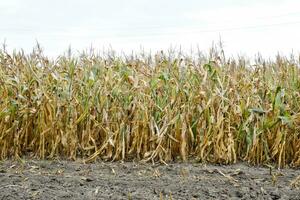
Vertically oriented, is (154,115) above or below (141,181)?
above

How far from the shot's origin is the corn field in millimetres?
4371

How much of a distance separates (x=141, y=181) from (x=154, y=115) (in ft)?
3.36

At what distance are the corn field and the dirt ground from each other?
218 millimetres

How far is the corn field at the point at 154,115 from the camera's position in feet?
14.3

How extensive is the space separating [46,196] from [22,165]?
3.31ft

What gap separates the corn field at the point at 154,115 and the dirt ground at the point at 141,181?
0.22 metres

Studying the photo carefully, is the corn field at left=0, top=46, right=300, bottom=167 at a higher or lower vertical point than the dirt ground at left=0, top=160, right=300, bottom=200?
higher

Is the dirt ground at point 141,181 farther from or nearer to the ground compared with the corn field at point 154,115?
nearer to the ground

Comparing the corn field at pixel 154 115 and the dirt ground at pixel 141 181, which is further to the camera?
the corn field at pixel 154 115

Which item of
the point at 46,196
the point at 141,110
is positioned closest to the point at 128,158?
the point at 141,110

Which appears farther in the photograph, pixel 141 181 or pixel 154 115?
pixel 154 115

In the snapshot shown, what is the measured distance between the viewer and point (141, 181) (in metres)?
Result: 3.56

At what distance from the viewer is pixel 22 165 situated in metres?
4.16

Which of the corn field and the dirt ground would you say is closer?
the dirt ground
